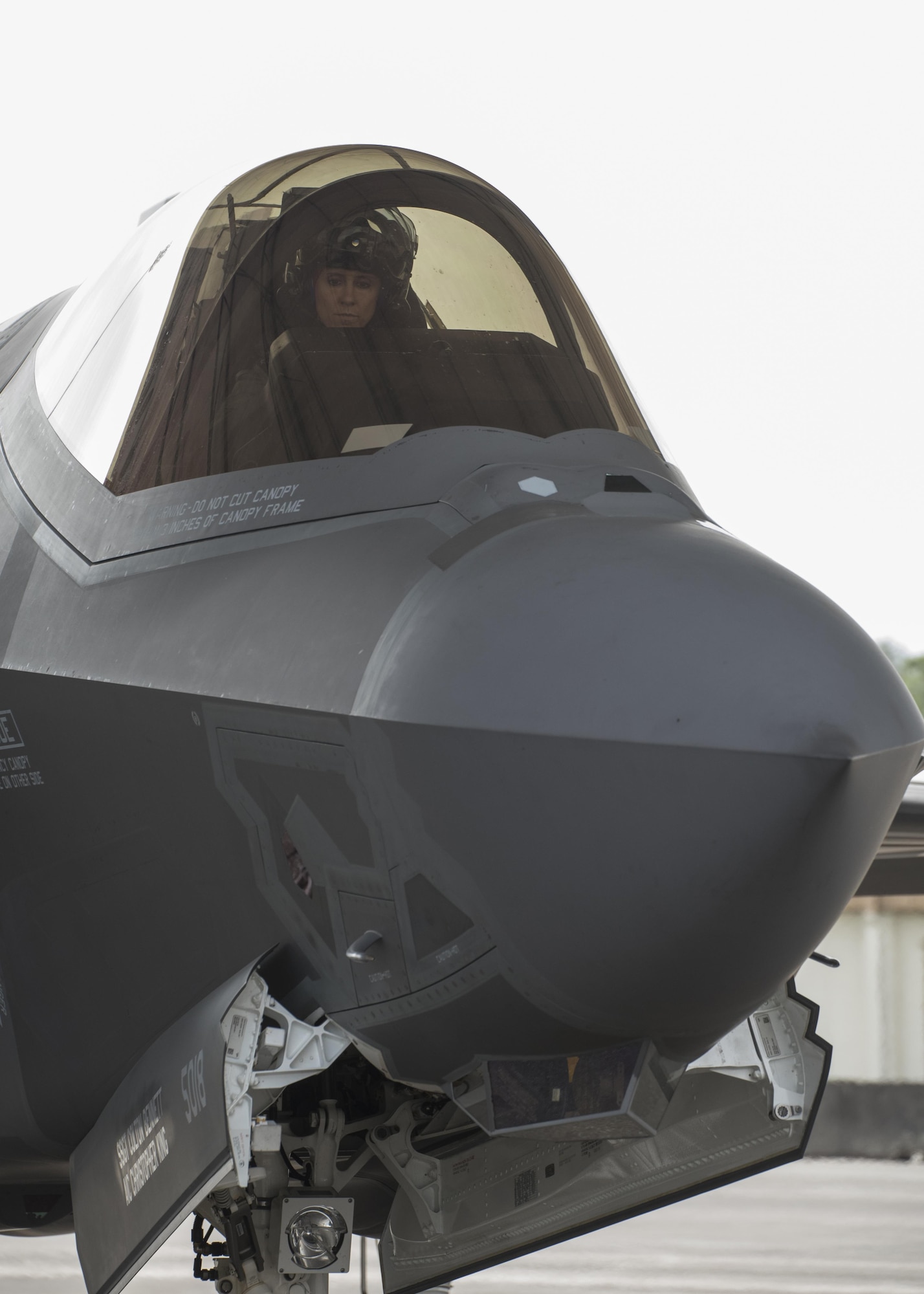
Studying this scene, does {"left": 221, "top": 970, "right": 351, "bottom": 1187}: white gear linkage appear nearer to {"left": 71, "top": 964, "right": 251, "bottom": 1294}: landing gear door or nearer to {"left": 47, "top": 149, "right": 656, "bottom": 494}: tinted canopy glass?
{"left": 71, "top": 964, "right": 251, "bottom": 1294}: landing gear door

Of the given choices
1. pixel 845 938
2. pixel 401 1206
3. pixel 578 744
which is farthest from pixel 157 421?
pixel 845 938

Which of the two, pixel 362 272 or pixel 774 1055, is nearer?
pixel 362 272

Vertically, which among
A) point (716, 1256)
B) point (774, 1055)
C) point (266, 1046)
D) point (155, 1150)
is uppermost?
point (266, 1046)

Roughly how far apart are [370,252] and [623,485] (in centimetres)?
85

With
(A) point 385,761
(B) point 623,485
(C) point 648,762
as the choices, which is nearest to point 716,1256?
(B) point 623,485

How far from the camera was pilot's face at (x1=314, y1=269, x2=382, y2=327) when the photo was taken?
10.9 ft

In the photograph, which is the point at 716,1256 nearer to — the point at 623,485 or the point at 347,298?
the point at 623,485

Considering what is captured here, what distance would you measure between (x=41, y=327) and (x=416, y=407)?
1.99m

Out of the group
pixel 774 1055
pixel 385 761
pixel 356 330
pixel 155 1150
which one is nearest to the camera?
pixel 385 761

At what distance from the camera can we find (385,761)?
8.28 feet

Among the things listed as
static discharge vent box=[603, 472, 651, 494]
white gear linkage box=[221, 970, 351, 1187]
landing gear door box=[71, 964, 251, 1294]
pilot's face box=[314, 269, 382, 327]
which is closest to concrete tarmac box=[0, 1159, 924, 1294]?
landing gear door box=[71, 964, 251, 1294]

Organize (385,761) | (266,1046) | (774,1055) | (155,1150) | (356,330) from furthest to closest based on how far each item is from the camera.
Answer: (774,1055)
(356,330)
(155,1150)
(266,1046)
(385,761)

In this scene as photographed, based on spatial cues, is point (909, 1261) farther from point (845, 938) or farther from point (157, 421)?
point (157, 421)

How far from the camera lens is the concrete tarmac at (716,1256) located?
10.2m
